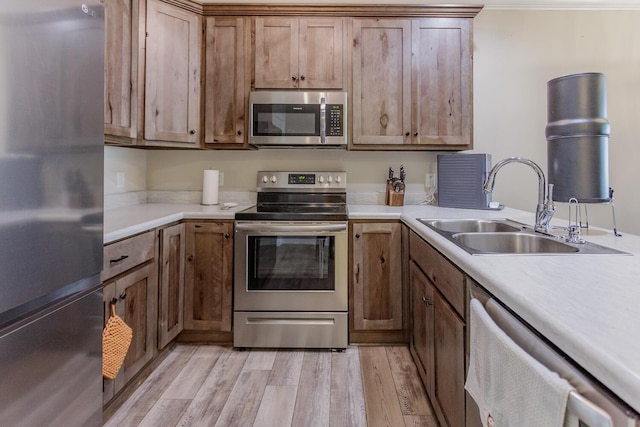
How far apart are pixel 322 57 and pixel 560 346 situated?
7.73 feet

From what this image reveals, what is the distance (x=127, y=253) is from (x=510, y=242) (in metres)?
1.77

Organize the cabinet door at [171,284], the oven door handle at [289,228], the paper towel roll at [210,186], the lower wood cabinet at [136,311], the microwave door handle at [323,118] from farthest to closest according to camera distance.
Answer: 1. the paper towel roll at [210,186]
2. the microwave door handle at [323,118]
3. the oven door handle at [289,228]
4. the cabinet door at [171,284]
5. the lower wood cabinet at [136,311]

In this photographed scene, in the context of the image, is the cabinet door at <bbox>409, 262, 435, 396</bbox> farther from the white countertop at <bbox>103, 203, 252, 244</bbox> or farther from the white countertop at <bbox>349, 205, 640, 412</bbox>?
the white countertop at <bbox>103, 203, 252, 244</bbox>

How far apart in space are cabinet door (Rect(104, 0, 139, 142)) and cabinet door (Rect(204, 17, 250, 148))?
0.50 meters

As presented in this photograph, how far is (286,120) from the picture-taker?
245 cm

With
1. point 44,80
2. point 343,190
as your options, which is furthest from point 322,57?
point 44,80

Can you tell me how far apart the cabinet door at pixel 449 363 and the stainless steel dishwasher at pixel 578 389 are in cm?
41

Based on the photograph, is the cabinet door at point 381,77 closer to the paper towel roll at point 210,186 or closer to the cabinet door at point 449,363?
the paper towel roll at point 210,186

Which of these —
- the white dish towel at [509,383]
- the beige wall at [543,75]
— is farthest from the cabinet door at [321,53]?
the white dish towel at [509,383]

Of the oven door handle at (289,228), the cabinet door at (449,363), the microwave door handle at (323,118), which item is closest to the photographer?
the cabinet door at (449,363)

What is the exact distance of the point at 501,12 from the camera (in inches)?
109

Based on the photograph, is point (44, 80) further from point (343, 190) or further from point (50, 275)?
point (343, 190)

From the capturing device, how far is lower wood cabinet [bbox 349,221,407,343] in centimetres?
227

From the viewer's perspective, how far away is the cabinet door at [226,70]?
8.19 feet
